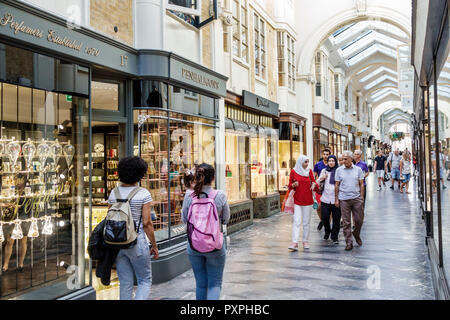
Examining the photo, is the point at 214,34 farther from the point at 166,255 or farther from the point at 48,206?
the point at 48,206

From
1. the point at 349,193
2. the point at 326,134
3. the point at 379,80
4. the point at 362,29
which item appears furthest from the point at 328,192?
the point at 379,80

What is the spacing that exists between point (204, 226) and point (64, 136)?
2.10 meters

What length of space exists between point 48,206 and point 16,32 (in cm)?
187

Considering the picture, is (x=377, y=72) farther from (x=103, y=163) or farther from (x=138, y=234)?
(x=138, y=234)

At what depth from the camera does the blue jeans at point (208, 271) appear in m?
4.24

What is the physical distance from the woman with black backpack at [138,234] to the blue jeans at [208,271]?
0.45 metres

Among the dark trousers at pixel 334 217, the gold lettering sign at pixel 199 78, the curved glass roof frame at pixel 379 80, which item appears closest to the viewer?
the gold lettering sign at pixel 199 78

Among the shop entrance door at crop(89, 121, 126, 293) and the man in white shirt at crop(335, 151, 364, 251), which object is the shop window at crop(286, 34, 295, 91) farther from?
the shop entrance door at crop(89, 121, 126, 293)

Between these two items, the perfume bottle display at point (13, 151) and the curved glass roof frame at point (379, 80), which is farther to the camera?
the curved glass roof frame at point (379, 80)

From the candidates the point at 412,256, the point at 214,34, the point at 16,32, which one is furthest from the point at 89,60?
the point at 412,256

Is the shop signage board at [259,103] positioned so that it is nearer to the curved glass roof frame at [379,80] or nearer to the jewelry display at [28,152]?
the jewelry display at [28,152]

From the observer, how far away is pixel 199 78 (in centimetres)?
801

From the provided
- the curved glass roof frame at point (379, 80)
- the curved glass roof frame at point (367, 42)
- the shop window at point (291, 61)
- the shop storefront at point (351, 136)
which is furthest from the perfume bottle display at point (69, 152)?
the curved glass roof frame at point (379, 80)
